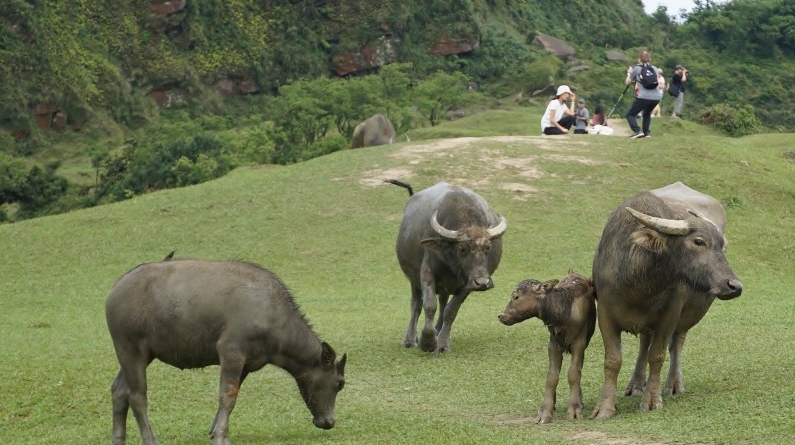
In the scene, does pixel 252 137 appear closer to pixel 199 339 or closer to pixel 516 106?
pixel 516 106

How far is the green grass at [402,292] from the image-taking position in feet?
34.5

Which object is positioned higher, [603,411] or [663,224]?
[663,224]

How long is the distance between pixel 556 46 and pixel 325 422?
62.8 m

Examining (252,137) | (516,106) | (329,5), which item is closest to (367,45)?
(329,5)

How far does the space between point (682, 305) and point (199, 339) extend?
4.10m

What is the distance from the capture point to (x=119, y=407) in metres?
10.0

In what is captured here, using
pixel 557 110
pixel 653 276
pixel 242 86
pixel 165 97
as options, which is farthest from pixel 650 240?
pixel 242 86

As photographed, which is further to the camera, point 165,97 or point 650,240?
point 165,97

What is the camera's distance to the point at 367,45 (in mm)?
69125

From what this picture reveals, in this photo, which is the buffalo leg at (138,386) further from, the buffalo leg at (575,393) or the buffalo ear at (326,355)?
the buffalo leg at (575,393)

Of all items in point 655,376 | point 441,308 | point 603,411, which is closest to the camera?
point 603,411

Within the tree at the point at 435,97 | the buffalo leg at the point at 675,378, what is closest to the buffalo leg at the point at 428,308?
the buffalo leg at the point at 675,378

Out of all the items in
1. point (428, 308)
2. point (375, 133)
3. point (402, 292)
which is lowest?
point (375, 133)

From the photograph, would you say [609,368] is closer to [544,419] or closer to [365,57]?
[544,419]
